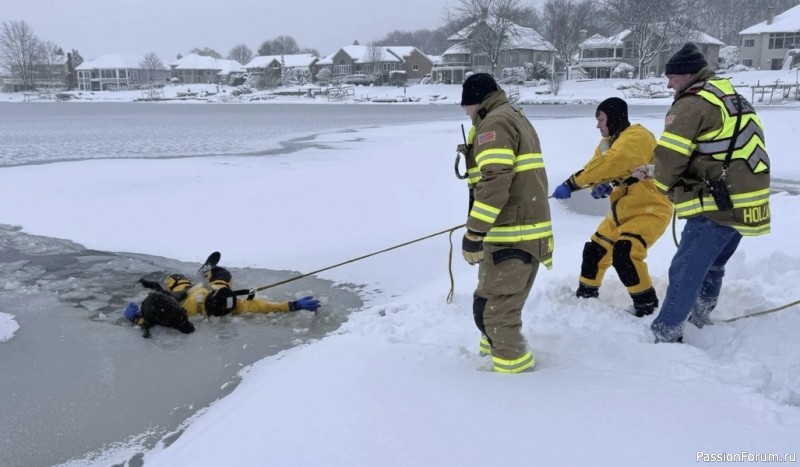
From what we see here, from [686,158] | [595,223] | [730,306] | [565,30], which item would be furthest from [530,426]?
[565,30]

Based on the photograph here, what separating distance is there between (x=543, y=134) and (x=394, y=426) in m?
14.1

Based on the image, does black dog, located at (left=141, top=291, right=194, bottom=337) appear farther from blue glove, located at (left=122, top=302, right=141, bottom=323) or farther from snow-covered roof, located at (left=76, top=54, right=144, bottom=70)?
snow-covered roof, located at (left=76, top=54, right=144, bottom=70)

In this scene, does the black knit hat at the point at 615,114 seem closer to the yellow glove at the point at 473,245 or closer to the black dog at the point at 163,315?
the yellow glove at the point at 473,245

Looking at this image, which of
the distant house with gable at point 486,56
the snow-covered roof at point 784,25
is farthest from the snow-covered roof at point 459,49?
the snow-covered roof at point 784,25

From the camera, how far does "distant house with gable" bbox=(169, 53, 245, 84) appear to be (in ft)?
307

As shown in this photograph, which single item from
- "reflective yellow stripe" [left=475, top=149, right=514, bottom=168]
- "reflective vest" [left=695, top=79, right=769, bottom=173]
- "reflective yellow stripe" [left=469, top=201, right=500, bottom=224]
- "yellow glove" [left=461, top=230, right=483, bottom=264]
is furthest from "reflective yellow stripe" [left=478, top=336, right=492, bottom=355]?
"reflective vest" [left=695, top=79, right=769, bottom=173]

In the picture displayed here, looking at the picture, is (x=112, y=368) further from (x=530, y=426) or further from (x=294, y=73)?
(x=294, y=73)

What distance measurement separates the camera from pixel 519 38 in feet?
205

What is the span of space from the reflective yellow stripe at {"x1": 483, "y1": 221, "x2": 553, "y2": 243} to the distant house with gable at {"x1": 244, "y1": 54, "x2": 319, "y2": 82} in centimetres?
7857

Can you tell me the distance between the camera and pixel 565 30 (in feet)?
202

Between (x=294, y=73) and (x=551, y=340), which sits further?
(x=294, y=73)

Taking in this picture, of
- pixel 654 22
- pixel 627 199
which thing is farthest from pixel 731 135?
pixel 654 22

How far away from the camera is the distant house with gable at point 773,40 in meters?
54.8

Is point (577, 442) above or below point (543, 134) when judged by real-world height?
below
